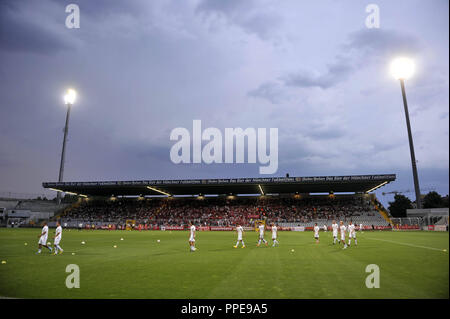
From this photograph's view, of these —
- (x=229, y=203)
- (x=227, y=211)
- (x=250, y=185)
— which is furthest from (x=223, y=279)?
(x=229, y=203)

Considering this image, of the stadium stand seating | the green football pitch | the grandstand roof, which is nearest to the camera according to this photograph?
the green football pitch

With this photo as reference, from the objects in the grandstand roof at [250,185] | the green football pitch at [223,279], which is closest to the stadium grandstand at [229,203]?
the grandstand roof at [250,185]

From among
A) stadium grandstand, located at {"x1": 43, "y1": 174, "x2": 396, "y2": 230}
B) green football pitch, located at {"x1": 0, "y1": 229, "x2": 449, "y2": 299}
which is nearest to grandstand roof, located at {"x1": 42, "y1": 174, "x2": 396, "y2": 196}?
stadium grandstand, located at {"x1": 43, "y1": 174, "x2": 396, "y2": 230}

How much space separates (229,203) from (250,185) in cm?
1145

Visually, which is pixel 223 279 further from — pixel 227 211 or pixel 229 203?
pixel 229 203

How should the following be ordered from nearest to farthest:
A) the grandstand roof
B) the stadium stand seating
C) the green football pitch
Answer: the green football pitch
the grandstand roof
the stadium stand seating

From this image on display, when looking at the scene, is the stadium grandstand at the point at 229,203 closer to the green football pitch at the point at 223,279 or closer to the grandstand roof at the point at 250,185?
the grandstand roof at the point at 250,185

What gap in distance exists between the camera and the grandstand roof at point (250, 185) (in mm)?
51312

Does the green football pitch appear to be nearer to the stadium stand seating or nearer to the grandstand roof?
the grandstand roof

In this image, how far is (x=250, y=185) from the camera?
54500 mm

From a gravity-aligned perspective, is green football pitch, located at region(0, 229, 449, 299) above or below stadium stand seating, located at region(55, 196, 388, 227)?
below

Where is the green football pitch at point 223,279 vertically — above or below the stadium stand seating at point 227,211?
below

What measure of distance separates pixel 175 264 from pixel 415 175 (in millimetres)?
52110

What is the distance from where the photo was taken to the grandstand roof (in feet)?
168
